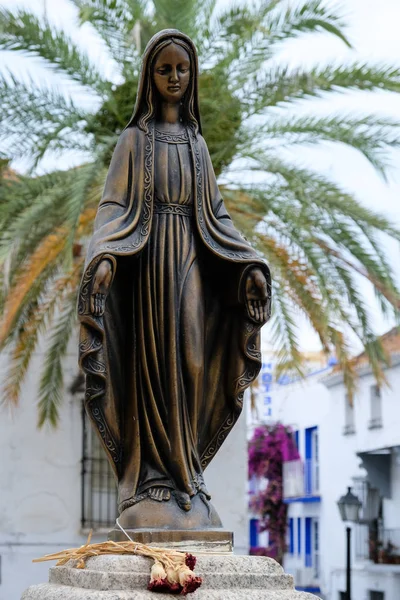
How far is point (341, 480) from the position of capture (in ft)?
105

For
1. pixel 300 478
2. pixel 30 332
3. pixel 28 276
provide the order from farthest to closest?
pixel 300 478 < pixel 30 332 < pixel 28 276

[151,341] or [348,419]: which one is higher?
[348,419]

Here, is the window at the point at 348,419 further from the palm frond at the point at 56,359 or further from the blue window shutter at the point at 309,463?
the palm frond at the point at 56,359

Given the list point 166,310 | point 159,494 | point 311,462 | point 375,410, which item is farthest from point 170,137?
point 311,462

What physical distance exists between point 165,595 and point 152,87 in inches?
91.8

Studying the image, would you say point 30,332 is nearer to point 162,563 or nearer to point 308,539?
point 162,563

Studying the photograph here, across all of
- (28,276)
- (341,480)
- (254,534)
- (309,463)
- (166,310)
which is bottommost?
(254,534)

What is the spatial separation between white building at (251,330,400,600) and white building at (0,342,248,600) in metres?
→ 7.90

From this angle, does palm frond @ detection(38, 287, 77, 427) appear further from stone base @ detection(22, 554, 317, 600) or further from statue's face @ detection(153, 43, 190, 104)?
stone base @ detection(22, 554, 317, 600)

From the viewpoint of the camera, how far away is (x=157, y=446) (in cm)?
570

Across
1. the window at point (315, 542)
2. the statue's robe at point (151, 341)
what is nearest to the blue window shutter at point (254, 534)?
the window at point (315, 542)

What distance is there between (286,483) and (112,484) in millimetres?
16932

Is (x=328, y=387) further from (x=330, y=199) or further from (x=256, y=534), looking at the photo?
(x=330, y=199)

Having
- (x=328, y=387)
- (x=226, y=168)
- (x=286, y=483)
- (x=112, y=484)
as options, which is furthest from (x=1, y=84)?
(x=286, y=483)
